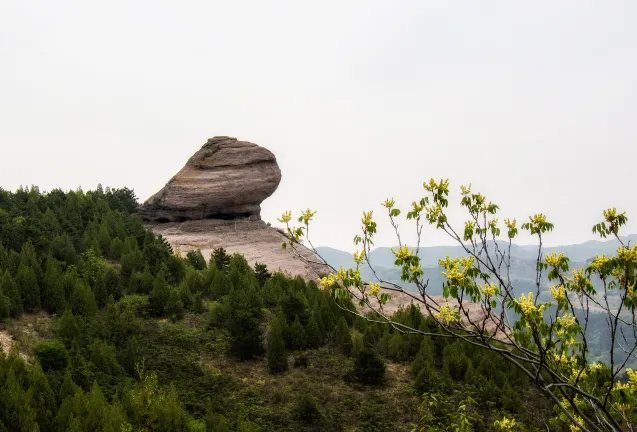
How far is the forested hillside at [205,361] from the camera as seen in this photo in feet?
32.1

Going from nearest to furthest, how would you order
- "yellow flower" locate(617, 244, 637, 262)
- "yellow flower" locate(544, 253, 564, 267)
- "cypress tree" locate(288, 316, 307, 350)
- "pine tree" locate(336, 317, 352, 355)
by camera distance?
1. "yellow flower" locate(617, 244, 637, 262)
2. "yellow flower" locate(544, 253, 564, 267)
3. "cypress tree" locate(288, 316, 307, 350)
4. "pine tree" locate(336, 317, 352, 355)

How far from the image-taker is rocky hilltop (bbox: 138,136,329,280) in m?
31.2

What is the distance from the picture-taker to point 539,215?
5.25 metres

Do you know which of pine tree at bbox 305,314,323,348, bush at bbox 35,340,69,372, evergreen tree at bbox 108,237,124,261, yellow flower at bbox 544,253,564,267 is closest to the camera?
yellow flower at bbox 544,253,564,267

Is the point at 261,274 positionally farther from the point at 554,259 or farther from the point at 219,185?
the point at 554,259

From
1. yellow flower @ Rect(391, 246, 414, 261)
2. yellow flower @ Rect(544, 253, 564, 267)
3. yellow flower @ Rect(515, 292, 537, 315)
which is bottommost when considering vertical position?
yellow flower @ Rect(515, 292, 537, 315)

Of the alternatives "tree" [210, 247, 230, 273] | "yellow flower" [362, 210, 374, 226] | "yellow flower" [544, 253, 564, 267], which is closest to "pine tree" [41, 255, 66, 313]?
"tree" [210, 247, 230, 273]

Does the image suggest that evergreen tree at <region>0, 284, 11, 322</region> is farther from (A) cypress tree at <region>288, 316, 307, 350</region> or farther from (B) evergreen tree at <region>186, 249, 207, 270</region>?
(B) evergreen tree at <region>186, 249, 207, 270</region>

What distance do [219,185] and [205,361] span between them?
1933 centimetres

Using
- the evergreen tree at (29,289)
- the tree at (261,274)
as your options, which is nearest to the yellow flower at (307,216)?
the evergreen tree at (29,289)

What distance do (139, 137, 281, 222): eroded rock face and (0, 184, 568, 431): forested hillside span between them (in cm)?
1125

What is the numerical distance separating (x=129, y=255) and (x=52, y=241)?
9.83 ft

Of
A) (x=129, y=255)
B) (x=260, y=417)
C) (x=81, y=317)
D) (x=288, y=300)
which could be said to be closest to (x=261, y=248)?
(x=129, y=255)

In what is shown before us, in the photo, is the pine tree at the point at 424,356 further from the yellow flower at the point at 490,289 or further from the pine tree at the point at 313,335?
the yellow flower at the point at 490,289
